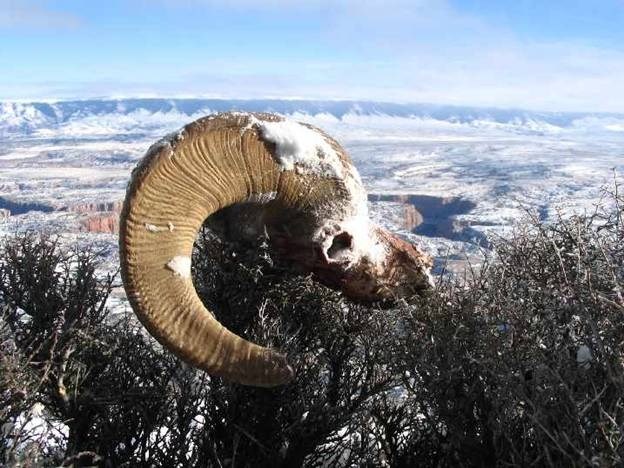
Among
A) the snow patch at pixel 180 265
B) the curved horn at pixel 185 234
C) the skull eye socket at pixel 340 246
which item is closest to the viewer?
the curved horn at pixel 185 234

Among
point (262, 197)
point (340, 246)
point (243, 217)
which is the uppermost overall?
point (262, 197)

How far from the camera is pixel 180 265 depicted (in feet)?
15.2

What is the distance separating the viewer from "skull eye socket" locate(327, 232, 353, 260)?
5.79 meters

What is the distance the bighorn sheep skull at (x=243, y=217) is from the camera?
176 inches

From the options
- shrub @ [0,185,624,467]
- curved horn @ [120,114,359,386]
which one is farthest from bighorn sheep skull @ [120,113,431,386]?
shrub @ [0,185,624,467]

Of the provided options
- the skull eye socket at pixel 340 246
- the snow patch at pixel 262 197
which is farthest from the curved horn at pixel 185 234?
the skull eye socket at pixel 340 246

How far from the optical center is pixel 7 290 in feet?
28.1

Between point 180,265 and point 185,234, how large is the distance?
0.23 m

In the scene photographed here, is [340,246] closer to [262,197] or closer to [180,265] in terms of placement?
[262,197]

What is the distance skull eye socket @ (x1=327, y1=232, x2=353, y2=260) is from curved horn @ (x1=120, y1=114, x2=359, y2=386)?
3.75 ft

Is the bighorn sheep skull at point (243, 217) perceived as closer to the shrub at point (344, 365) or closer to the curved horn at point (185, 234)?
the curved horn at point (185, 234)

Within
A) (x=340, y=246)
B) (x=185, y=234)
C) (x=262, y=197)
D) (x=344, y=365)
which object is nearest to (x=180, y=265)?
(x=185, y=234)

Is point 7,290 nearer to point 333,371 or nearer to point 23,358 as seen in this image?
point 23,358

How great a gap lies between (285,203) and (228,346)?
4.65ft
